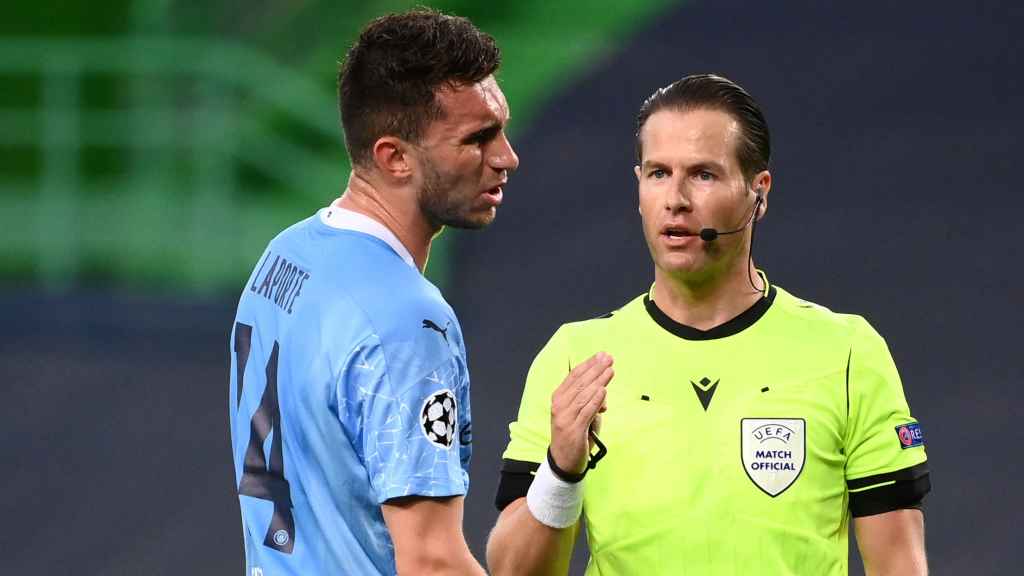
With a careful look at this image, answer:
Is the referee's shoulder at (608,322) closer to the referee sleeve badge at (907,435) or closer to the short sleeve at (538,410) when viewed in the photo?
the short sleeve at (538,410)

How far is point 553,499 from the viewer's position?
2.97 meters

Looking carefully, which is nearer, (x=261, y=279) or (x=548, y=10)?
(x=261, y=279)

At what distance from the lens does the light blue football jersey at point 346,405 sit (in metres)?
2.60

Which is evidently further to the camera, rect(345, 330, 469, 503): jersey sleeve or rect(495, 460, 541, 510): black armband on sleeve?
rect(495, 460, 541, 510): black armband on sleeve

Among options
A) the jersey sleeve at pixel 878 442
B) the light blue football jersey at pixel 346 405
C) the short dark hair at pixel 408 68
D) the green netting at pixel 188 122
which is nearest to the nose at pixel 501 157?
the short dark hair at pixel 408 68

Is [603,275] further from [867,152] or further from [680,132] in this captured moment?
[680,132]

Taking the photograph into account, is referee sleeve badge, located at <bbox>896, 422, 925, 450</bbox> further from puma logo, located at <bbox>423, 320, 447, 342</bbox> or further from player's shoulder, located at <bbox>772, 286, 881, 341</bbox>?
puma logo, located at <bbox>423, 320, 447, 342</bbox>

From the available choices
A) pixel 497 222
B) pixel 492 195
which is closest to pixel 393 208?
pixel 492 195

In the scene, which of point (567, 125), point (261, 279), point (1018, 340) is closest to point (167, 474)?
point (567, 125)

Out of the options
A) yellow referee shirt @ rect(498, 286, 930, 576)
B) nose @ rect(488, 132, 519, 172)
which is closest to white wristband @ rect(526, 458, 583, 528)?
yellow referee shirt @ rect(498, 286, 930, 576)

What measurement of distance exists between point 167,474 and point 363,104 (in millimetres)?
5372

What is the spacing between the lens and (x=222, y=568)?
7266 mm

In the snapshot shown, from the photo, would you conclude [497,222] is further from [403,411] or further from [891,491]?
[403,411]

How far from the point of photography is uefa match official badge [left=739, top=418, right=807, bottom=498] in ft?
9.90
